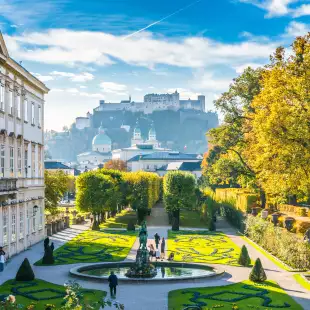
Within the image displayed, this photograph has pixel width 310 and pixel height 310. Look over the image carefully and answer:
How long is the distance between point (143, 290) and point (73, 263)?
9964mm

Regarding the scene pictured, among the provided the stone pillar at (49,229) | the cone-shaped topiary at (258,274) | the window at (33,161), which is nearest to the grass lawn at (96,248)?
the stone pillar at (49,229)

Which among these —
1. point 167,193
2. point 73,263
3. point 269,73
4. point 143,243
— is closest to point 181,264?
point 143,243

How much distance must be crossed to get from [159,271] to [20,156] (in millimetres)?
14683

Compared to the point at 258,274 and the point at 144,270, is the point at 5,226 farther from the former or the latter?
the point at 258,274

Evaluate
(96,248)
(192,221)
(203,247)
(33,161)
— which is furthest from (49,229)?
(192,221)

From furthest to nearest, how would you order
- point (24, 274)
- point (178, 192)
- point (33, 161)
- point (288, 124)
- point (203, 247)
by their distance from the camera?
point (178, 192) → point (33, 161) → point (203, 247) → point (288, 124) → point (24, 274)

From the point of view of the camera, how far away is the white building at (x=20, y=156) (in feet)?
122

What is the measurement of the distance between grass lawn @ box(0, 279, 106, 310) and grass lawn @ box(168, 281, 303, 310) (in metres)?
3.57

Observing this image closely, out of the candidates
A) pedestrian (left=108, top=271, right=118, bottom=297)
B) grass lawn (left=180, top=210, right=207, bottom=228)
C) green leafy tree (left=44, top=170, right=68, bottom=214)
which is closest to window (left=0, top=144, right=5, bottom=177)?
pedestrian (left=108, top=271, right=118, bottom=297)

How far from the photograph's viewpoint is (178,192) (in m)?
65.9

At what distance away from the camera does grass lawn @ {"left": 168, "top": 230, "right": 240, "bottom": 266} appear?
38.4 metres

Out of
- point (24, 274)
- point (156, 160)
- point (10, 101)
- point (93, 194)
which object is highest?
point (156, 160)

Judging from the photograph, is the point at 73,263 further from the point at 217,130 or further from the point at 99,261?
the point at 217,130

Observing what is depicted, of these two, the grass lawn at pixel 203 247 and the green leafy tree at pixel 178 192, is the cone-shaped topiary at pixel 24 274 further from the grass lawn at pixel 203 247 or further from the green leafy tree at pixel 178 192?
the green leafy tree at pixel 178 192
